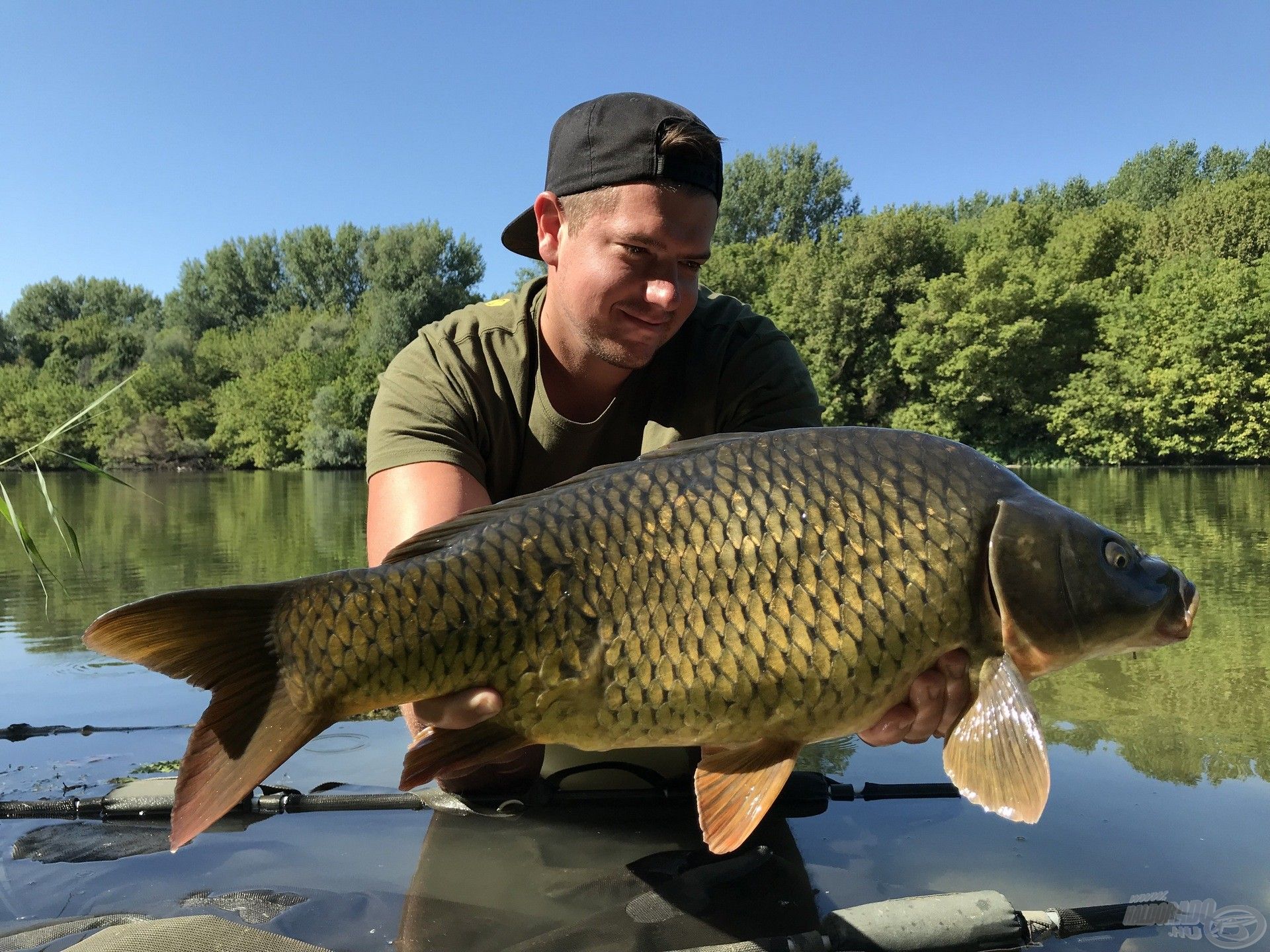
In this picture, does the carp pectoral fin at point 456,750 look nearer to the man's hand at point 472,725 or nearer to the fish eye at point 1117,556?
the man's hand at point 472,725

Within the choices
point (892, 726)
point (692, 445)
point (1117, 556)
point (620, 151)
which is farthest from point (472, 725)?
point (620, 151)

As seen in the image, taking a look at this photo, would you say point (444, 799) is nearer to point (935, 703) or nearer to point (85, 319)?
point (935, 703)

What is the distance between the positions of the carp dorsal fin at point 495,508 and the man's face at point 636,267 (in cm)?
60

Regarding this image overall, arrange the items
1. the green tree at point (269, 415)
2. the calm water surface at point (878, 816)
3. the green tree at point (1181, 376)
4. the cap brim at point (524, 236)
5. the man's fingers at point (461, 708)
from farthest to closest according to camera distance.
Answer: the green tree at point (269, 415)
the green tree at point (1181, 376)
the cap brim at point (524, 236)
the calm water surface at point (878, 816)
the man's fingers at point (461, 708)

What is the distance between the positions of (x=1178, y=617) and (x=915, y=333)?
26182mm

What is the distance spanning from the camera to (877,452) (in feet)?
4.45

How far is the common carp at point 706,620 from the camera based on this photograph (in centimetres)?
125

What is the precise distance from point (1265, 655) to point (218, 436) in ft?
117

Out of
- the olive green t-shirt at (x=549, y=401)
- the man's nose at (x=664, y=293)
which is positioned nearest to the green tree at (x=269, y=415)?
the olive green t-shirt at (x=549, y=401)

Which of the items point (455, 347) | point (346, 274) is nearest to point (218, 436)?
point (346, 274)

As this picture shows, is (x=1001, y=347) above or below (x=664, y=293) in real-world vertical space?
above

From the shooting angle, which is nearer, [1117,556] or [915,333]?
[1117,556]

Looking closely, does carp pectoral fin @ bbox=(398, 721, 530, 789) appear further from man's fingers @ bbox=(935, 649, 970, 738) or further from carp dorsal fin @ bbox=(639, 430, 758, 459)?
man's fingers @ bbox=(935, 649, 970, 738)

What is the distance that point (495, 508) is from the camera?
1397 mm
